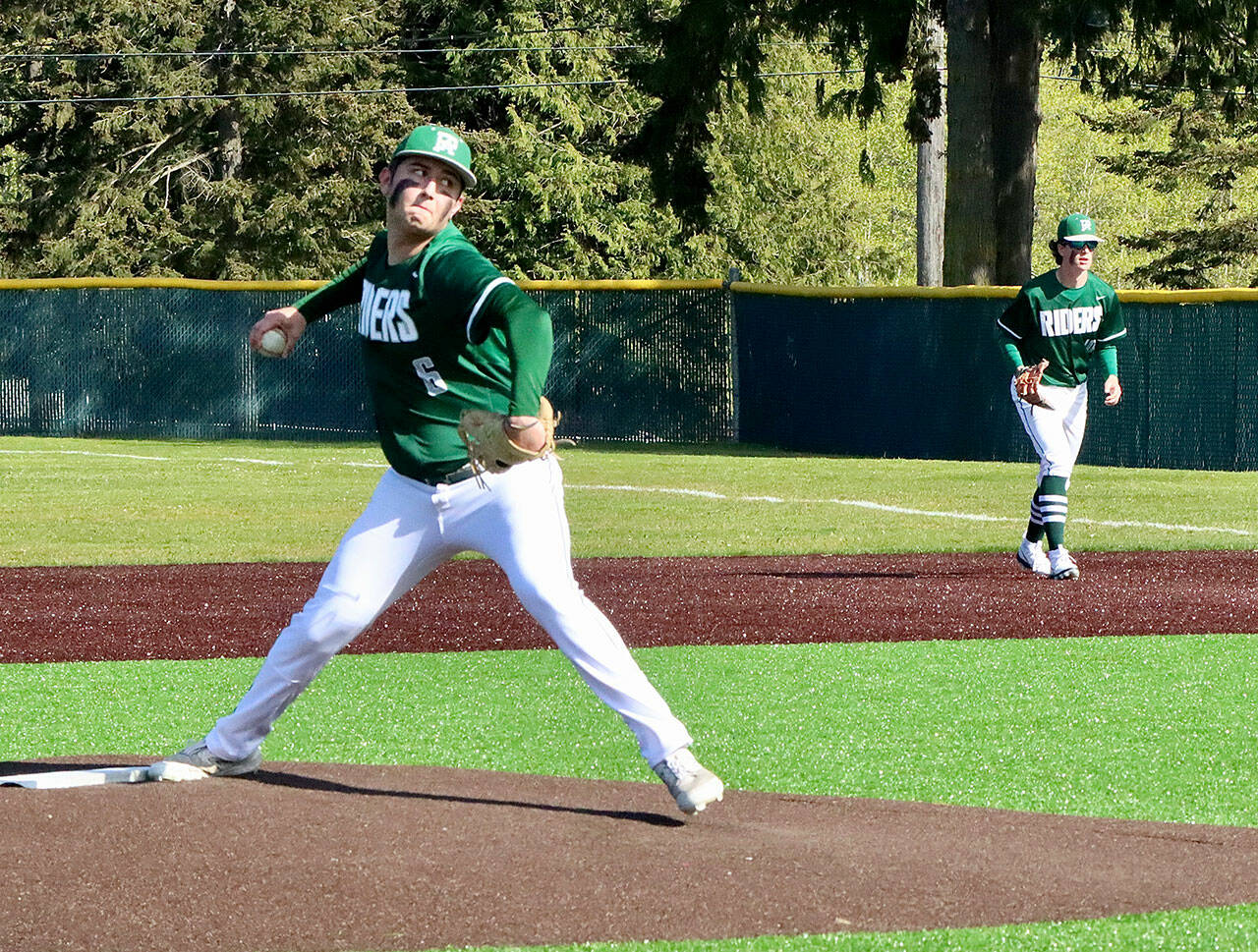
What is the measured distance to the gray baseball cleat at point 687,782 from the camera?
5406 millimetres

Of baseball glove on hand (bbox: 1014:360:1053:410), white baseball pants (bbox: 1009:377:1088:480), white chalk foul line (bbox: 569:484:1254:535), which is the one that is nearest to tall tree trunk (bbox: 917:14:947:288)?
white chalk foul line (bbox: 569:484:1254:535)

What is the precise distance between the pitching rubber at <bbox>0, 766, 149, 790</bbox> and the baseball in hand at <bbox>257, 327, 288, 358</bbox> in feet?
4.41

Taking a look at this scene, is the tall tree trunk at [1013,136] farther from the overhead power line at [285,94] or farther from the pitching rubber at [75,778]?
the overhead power line at [285,94]

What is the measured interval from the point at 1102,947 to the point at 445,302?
244 cm

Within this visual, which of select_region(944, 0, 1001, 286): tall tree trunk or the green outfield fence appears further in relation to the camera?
select_region(944, 0, 1001, 286): tall tree trunk

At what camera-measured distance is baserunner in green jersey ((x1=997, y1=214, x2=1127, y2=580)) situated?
11.7 meters

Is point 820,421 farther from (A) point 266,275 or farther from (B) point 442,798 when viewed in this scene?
(A) point 266,275

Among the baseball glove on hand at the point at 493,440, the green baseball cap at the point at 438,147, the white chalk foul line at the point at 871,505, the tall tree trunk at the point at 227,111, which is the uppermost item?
the tall tree trunk at the point at 227,111

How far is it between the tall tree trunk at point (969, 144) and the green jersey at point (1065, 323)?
13611 mm

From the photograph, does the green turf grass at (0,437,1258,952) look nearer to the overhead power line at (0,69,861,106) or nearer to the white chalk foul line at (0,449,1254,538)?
the white chalk foul line at (0,449,1254,538)

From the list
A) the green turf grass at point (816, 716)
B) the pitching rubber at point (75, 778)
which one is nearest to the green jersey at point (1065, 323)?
the green turf grass at point (816, 716)

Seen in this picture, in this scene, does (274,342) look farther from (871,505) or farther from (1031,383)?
(871,505)

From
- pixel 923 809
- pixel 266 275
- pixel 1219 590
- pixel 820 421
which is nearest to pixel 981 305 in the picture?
pixel 820 421

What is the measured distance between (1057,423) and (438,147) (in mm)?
7062
